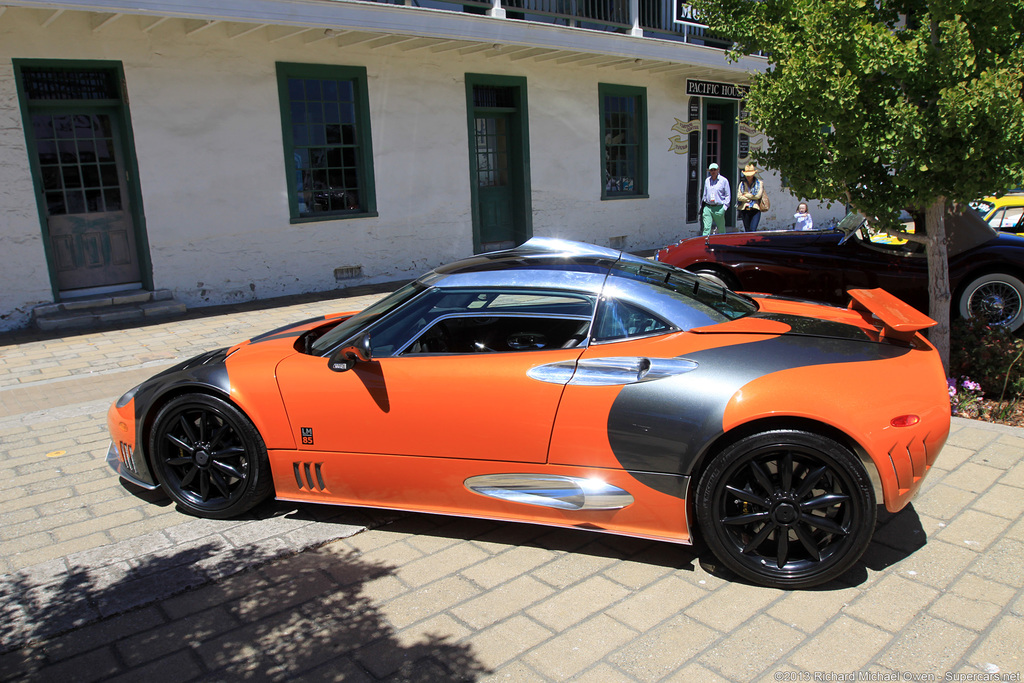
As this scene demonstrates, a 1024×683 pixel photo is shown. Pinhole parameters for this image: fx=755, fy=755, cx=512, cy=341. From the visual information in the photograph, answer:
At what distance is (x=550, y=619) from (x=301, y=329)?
242 centimetres

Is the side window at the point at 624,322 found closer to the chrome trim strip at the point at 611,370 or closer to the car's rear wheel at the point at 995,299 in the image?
the chrome trim strip at the point at 611,370

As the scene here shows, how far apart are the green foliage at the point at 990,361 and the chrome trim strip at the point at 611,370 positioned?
3.38 metres

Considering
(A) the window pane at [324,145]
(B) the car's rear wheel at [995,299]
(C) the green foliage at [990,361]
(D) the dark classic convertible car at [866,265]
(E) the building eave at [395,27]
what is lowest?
(C) the green foliage at [990,361]

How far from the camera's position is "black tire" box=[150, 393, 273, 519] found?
391 centimetres

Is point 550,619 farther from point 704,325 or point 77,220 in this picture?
point 77,220

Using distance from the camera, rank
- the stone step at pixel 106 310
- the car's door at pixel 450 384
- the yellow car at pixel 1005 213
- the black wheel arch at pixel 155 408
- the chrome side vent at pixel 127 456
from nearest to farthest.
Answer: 1. the car's door at pixel 450 384
2. the black wheel arch at pixel 155 408
3. the chrome side vent at pixel 127 456
4. the stone step at pixel 106 310
5. the yellow car at pixel 1005 213

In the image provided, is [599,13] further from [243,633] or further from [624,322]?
[243,633]

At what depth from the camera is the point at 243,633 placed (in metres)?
3.09

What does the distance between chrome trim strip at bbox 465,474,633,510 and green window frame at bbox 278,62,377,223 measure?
28.7 ft

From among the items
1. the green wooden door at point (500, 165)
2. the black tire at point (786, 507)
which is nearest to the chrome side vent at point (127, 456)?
the black tire at point (786, 507)

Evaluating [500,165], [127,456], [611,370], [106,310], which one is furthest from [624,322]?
[500,165]

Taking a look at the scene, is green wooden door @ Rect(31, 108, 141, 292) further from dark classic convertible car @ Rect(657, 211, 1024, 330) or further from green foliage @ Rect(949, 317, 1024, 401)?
green foliage @ Rect(949, 317, 1024, 401)

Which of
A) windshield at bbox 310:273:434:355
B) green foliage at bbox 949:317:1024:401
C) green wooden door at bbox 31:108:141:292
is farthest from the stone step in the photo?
green foliage at bbox 949:317:1024:401

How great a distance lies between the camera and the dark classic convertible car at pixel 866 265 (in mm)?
7246
